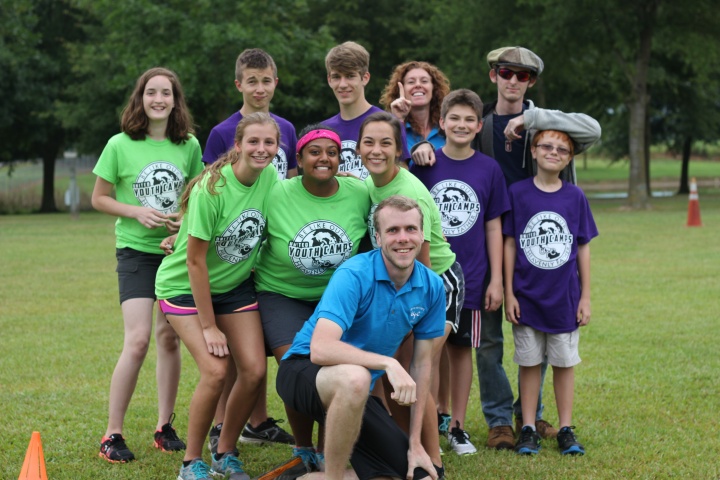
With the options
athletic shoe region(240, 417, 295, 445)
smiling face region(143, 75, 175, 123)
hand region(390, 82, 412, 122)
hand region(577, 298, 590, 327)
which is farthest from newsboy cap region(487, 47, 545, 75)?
athletic shoe region(240, 417, 295, 445)

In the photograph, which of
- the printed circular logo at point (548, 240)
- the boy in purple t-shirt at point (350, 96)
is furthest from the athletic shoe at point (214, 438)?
the printed circular logo at point (548, 240)

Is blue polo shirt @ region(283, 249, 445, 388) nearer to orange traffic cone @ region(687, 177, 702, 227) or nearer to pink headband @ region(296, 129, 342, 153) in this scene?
pink headband @ region(296, 129, 342, 153)

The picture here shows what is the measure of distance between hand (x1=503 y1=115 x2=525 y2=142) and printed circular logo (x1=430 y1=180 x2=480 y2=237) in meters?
0.46

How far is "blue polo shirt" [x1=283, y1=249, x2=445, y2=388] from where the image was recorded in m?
4.18

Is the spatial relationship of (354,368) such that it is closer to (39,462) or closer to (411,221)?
(411,221)

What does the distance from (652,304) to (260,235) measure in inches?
264

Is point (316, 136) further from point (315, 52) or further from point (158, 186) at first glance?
point (315, 52)

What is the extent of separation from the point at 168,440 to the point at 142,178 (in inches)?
60.2

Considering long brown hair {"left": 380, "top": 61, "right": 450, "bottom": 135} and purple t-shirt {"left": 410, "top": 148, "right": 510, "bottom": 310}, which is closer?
purple t-shirt {"left": 410, "top": 148, "right": 510, "bottom": 310}

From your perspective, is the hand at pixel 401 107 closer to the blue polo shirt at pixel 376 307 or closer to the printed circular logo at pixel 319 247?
the printed circular logo at pixel 319 247

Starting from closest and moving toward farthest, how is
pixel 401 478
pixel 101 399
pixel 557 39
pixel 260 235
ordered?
pixel 401 478
pixel 260 235
pixel 101 399
pixel 557 39

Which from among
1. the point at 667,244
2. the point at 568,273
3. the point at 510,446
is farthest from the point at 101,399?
the point at 667,244

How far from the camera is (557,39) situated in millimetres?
26125

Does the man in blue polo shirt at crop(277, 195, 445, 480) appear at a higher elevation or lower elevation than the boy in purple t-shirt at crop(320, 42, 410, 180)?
lower
